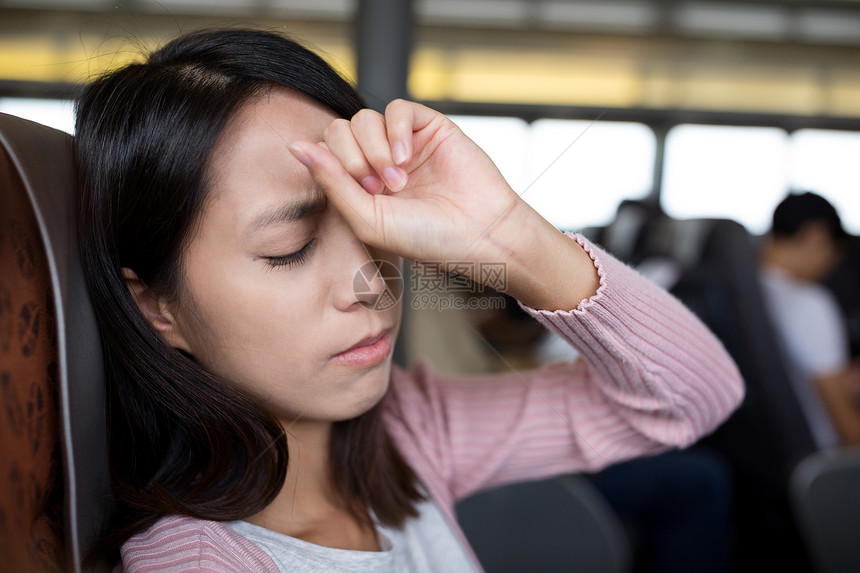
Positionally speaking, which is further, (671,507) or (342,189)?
(671,507)

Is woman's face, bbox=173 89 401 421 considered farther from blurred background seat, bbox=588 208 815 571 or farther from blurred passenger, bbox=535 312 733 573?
blurred background seat, bbox=588 208 815 571

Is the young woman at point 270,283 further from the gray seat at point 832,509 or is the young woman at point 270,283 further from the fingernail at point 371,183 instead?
the gray seat at point 832,509

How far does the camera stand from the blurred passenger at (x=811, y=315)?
1335 mm

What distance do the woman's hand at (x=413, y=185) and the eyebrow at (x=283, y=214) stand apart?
0.03 meters

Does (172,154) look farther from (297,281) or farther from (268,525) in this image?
(268,525)

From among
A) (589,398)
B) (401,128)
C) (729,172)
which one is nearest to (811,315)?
(589,398)

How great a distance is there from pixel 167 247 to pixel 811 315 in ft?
4.62

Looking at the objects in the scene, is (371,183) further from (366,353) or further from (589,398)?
(589,398)

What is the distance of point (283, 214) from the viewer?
0.43m

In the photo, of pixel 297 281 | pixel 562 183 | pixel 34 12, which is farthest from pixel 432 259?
pixel 34 12

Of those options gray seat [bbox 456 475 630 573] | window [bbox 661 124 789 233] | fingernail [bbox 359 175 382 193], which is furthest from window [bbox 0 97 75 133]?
window [bbox 661 124 789 233]

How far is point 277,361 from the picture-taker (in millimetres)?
470

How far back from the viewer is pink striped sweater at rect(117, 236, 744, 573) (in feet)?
1.54

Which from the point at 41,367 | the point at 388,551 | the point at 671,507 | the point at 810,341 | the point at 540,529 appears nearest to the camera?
the point at 41,367
